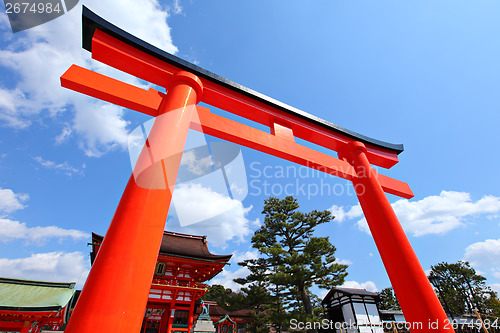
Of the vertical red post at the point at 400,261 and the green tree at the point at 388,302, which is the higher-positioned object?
the green tree at the point at 388,302

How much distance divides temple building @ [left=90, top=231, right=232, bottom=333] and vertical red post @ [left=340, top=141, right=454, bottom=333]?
7602 mm

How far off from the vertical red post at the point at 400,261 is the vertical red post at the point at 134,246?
3041mm

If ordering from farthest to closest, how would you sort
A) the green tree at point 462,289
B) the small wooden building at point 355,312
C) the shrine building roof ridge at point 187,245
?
1. the green tree at point 462,289
2. the small wooden building at point 355,312
3. the shrine building roof ridge at point 187,245

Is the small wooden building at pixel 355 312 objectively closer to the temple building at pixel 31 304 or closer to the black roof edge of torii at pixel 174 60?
the temple building at pixel 31 304

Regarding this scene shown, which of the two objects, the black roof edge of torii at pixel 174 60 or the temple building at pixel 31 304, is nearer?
the black roof edge of torii at pixel 174 60

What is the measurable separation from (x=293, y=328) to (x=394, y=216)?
34.3ft

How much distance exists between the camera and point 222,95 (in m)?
3.69

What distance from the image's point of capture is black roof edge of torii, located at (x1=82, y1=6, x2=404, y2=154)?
2.89m

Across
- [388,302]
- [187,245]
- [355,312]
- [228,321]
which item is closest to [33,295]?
[187,245]

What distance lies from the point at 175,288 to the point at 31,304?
171 inches

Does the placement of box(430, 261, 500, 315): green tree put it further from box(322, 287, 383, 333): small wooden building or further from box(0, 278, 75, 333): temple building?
box(0, 278, 75, 333): temple building

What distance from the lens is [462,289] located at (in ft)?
88.6

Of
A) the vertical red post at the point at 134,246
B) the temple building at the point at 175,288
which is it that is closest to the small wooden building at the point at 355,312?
the temple building at the point at 175,288

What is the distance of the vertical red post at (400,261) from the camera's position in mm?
2562
